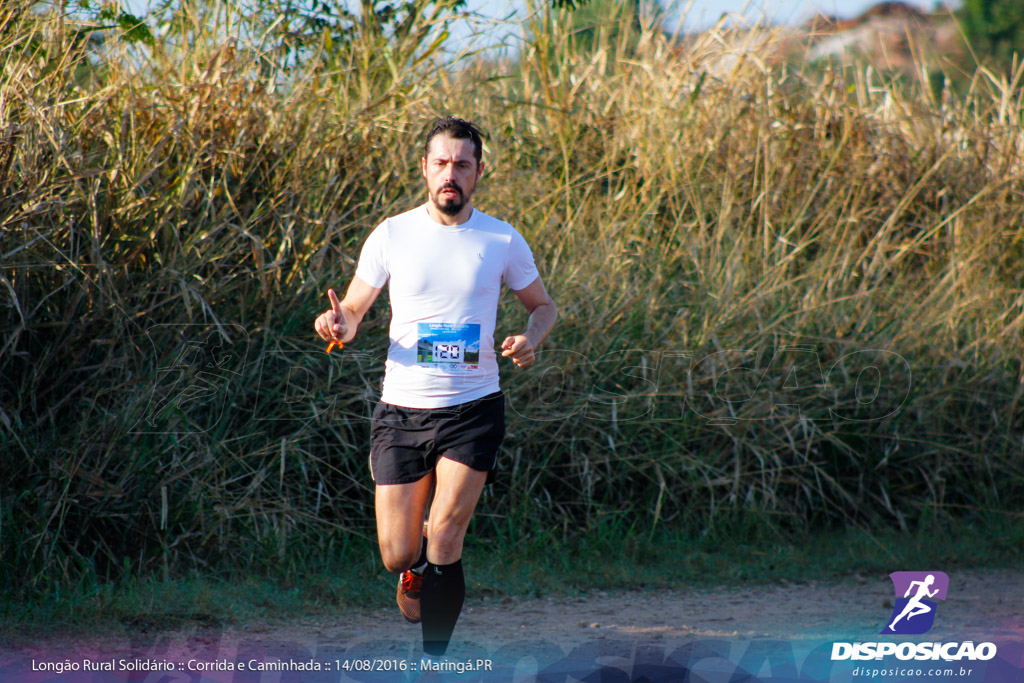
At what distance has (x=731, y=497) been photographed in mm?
6473

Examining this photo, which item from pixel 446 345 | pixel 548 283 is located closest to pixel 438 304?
pixel 446 345

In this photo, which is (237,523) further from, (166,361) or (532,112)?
(532,112)

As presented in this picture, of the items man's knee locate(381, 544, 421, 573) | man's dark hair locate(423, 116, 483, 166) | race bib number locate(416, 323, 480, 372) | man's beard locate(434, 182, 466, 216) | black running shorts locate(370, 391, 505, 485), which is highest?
man's dark hair locate(423, 116, 483, 166)

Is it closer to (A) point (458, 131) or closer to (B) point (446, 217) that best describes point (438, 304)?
(B) point (446, 217)

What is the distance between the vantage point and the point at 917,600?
A: 5.62 metres

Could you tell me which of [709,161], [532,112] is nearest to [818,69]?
[709,161]

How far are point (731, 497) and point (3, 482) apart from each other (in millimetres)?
4233

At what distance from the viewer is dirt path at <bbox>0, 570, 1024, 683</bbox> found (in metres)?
4.36

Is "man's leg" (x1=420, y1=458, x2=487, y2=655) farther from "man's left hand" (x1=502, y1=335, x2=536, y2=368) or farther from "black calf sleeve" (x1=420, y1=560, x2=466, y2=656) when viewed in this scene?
"man's left hand" (x1=502, y1=335, x2=536, y2=368)

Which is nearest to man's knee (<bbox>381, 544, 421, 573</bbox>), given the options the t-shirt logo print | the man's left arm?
the man's left arm

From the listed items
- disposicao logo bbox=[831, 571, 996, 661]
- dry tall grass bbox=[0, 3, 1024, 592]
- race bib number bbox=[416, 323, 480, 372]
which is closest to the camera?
race bib number bbox=[416, 323, 480, 372]

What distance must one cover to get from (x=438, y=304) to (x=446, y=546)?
977mm

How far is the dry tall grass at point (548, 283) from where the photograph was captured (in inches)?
210

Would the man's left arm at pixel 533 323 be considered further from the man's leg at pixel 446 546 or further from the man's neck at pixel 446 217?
the man's leg at pixel 446 546
